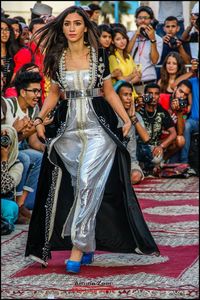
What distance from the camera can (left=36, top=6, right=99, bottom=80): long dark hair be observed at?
6578 millimetres

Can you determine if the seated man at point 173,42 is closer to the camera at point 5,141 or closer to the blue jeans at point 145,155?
the blue jeans at point 145,155

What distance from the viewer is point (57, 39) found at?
6660mm

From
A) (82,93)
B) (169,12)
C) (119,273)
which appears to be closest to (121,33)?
(169,12)

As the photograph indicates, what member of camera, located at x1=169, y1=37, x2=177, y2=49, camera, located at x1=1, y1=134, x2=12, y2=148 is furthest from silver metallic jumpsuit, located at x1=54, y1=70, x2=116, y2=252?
camera, located at x1=169, y1=37, x2=177, y2=49

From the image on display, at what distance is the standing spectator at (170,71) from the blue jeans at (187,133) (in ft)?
1.78

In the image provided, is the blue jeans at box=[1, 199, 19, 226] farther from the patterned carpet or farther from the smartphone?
the smartphone

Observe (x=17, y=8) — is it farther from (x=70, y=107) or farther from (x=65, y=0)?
(x=70, y=107)

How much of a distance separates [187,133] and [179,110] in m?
0.28

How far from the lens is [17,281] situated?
6.25m

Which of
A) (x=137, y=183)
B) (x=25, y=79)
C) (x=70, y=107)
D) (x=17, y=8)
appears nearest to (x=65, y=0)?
(x=17, y=8)

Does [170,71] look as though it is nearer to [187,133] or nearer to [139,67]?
[139,67]

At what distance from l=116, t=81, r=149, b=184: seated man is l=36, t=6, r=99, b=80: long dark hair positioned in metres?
3.83

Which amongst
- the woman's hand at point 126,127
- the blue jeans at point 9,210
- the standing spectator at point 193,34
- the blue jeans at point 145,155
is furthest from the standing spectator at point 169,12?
the woman's hand at point 126,127

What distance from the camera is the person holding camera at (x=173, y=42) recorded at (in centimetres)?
1262
